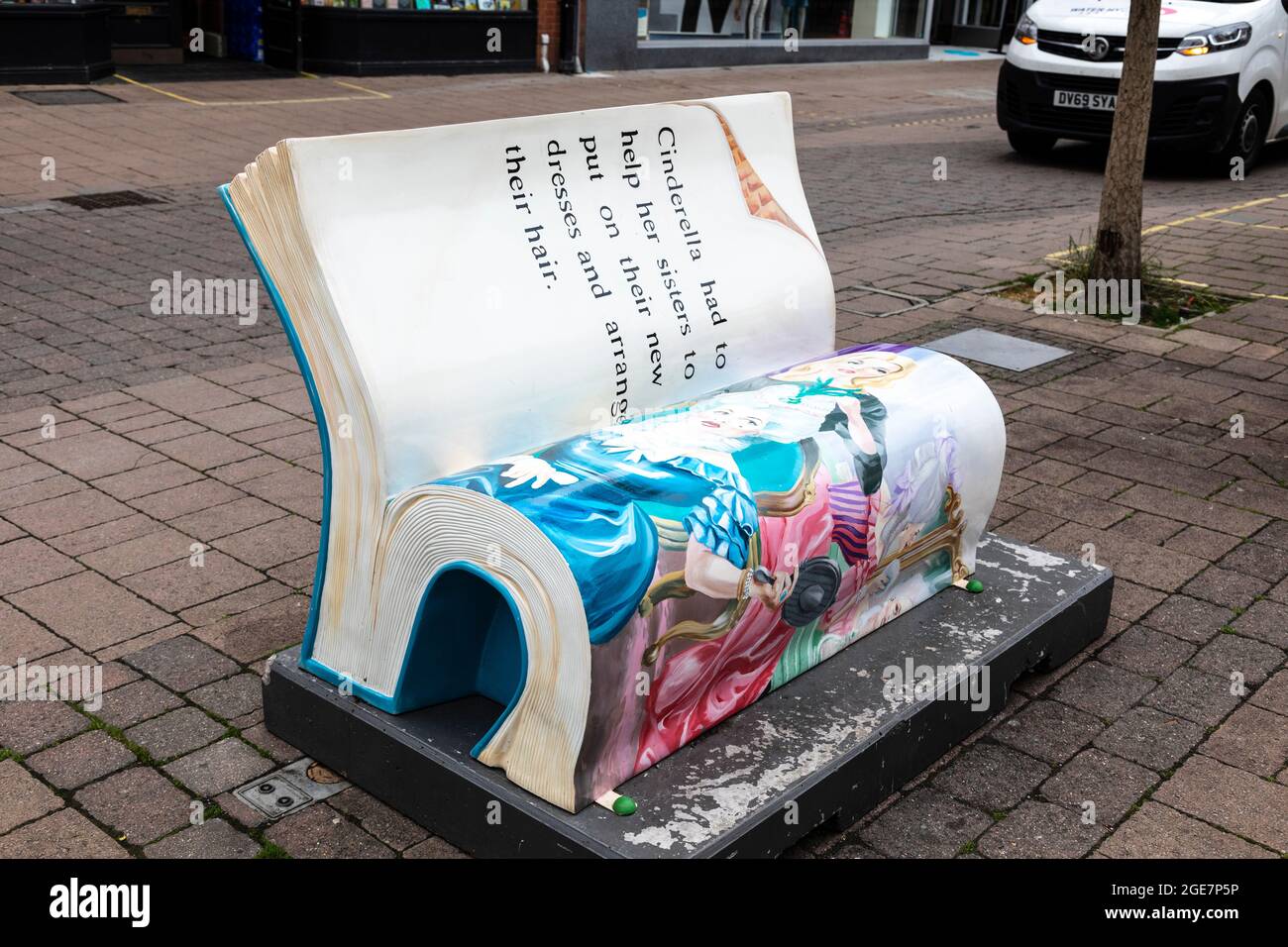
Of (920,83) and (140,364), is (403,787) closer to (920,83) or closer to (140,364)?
(140,364)

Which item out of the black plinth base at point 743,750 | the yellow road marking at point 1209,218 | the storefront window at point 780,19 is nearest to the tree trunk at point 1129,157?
the yellow road marking at point 1209,218

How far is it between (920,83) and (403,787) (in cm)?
1779

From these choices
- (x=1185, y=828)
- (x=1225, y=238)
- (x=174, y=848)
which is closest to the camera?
(x=174, y=848)

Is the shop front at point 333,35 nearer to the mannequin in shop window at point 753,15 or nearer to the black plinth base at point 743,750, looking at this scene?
the mannequin in shop window at point 753,15

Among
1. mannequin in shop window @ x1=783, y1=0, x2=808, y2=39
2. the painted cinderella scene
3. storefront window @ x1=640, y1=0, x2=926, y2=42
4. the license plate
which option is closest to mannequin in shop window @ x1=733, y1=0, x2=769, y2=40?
storefront window @ x1=640, y1=0, x2=926, y2=42

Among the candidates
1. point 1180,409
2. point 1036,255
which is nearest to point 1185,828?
point 1180,409

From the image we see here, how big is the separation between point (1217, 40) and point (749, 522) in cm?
1027

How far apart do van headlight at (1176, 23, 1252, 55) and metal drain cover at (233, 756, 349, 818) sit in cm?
1073

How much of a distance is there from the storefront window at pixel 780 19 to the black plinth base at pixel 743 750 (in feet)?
51.4

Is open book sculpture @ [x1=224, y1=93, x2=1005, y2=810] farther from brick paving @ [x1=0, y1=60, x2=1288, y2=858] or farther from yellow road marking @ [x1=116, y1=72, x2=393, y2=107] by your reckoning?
yellow road marking @ [x1=116, y1=72, x2=393, y2=107]

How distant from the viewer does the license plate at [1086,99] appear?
38.2 feet

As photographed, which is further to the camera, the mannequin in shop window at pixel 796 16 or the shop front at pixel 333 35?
the mannequin in shop window at pixel 796 16

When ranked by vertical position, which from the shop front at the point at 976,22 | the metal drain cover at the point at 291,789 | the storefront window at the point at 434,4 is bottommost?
the metal drain cover at the point at 291,789
